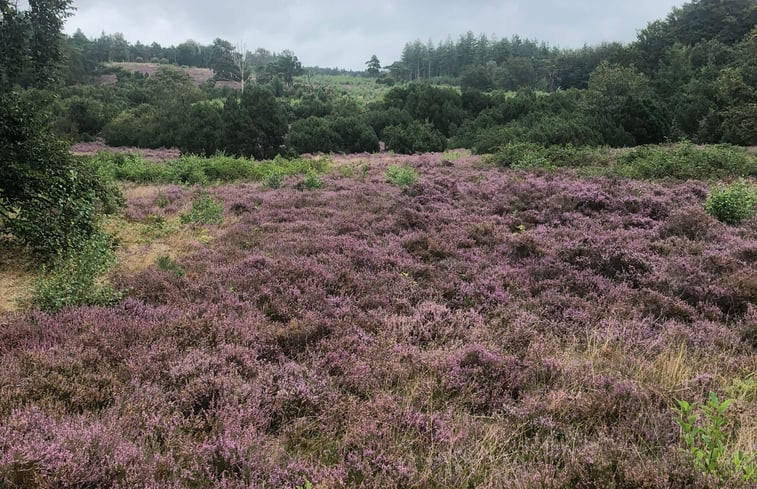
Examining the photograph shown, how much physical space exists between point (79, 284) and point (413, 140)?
3297 centimetres

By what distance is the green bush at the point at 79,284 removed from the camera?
5574mm

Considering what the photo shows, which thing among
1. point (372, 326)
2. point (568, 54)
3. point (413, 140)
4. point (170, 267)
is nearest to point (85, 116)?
point (413, 140)

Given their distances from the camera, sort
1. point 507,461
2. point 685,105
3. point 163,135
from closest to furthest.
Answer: point 507,461
point 685,105
point 163,135

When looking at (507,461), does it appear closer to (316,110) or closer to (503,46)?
(316,110)

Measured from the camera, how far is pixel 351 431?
3.35m

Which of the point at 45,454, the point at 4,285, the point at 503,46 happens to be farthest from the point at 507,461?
the point at 503,46

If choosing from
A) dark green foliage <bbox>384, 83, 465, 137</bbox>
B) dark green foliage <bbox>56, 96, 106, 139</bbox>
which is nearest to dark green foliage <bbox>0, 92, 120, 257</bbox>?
dark green foliage <bbox>384, 83, 465, 137</bbox>

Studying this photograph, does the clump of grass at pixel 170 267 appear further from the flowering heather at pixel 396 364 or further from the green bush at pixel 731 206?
the green bush at pixel 731 206

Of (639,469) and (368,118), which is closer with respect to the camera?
(639,469)

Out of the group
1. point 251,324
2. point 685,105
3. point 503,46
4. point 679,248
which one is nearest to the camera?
point 251,324

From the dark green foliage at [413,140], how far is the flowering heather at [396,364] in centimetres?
2804

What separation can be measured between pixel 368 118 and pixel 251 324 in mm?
40353

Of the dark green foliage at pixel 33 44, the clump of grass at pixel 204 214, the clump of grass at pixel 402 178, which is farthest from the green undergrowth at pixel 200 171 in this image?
the clump of grass at pixel 204 214

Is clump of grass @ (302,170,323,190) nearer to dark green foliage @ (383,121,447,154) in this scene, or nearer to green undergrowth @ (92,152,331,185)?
green undergrowth @ (92,152,331,185)
